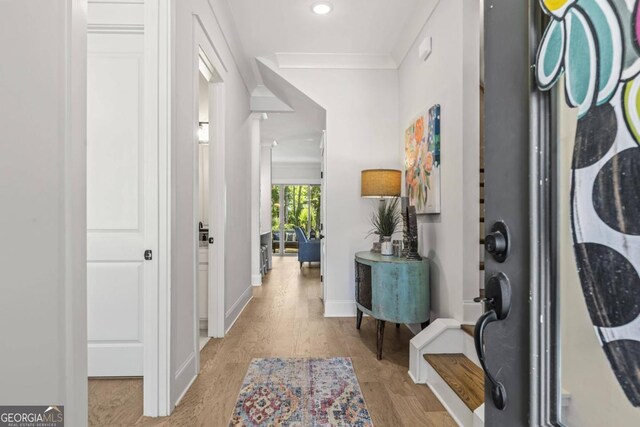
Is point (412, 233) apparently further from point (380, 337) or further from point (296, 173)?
point (296, 173)

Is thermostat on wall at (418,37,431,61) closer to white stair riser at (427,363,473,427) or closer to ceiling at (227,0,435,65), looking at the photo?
ceiling at (227,0,435,65)

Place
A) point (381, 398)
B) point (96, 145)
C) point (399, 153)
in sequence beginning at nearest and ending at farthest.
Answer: point (381, 398) < point (96, 145) < point (399, 153)

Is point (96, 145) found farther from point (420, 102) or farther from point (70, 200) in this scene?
point (420, 102)

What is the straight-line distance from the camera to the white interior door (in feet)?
7.73

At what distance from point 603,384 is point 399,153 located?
3.45m

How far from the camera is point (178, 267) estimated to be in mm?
2064

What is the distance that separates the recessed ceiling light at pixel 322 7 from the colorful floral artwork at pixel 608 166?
2.76m

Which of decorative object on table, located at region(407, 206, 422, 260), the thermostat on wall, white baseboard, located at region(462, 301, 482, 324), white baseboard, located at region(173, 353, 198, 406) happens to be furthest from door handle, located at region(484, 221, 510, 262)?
the thermostat on wall

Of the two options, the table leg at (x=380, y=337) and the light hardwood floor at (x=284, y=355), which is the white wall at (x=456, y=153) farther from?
the light hardwood floor at (x=284, y=355)

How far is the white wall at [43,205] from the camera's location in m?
0.86

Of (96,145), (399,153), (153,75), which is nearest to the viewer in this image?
(153,75)

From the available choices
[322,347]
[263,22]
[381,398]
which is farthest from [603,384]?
→ [263,22]

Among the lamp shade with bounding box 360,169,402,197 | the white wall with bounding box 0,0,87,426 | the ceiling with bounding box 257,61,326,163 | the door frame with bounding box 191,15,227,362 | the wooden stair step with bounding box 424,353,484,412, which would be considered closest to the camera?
the white wall with bounding box 0,0,87,426

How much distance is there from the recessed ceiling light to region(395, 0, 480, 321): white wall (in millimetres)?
849
